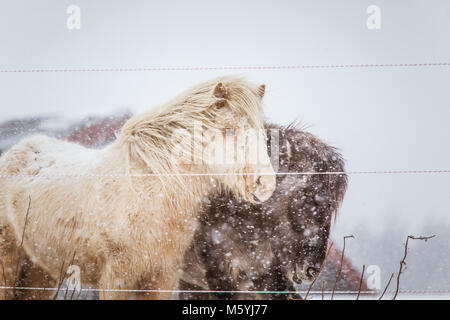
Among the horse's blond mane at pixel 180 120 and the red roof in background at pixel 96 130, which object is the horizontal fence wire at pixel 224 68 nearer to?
the horse's blond mane at pixel 180 120

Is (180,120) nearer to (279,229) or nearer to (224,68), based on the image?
(224,68)

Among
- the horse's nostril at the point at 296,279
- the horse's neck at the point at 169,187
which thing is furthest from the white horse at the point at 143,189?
the horse's nostril at the point at 296,279

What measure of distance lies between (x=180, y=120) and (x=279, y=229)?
48 cm

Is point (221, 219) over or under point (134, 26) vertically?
under

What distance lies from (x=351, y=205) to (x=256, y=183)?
320 mm

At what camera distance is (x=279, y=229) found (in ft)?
4.36

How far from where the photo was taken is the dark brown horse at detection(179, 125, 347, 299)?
1.33 metres

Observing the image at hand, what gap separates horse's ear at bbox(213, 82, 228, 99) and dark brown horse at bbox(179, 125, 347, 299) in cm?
18

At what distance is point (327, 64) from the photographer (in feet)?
4.52

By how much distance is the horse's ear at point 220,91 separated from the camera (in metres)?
1.34

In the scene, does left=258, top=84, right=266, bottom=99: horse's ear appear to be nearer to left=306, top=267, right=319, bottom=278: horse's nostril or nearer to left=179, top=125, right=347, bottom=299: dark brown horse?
left=179, top=125, right=347, bottom=299: dark brown horse

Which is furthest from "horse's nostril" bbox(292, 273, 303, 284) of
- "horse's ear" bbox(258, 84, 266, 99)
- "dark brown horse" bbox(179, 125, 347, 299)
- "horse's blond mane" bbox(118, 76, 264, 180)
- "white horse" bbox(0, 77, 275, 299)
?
"horse's ear" bbox(258, 84, 266, 99)
